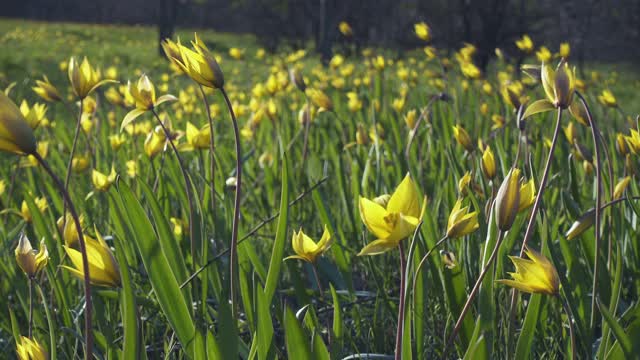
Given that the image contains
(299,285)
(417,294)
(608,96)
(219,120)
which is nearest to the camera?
(417,294)

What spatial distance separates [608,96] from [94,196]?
1.40 m

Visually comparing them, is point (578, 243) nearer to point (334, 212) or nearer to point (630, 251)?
point (630, 251)

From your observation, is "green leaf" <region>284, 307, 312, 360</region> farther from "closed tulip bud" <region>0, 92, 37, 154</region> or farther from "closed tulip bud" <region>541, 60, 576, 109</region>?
"closed tulip bud" <region>541, 60, 576, 109</region>

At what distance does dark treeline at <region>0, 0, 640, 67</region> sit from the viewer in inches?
441

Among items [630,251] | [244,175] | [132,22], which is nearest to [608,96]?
[630,251]

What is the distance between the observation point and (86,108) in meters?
2.17

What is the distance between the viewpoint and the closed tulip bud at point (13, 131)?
71cm

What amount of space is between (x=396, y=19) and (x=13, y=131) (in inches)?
860

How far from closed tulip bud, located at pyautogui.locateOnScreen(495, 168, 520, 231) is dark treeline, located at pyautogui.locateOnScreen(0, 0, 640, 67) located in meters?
4.34

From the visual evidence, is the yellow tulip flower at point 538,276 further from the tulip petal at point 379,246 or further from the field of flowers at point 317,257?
the tulip petal at point 379,246

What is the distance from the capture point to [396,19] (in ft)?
72.0

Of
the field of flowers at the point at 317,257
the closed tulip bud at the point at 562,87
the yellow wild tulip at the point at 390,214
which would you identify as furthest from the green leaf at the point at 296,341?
the closed tulip bud at the point at 562,87

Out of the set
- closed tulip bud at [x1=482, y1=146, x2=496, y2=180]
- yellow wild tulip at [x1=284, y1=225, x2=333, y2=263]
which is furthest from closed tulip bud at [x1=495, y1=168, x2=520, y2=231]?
closed tulip bud at [x1=482, y1=146, x2=496, y2=180]

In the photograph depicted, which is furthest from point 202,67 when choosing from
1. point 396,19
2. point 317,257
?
point 396,19
